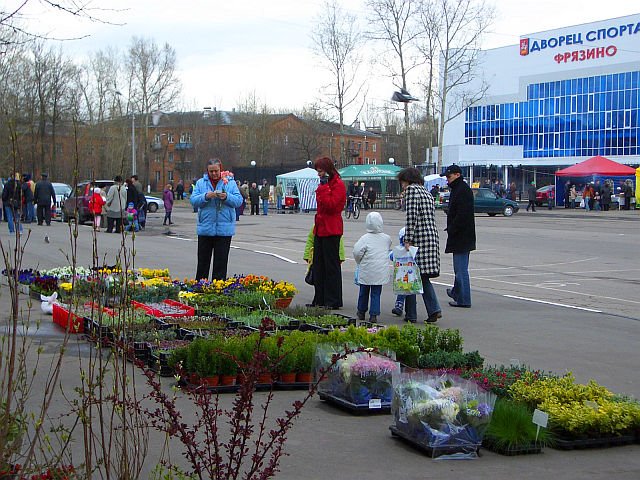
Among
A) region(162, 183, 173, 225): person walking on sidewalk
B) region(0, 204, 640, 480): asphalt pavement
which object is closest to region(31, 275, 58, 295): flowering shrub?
region(0, 204, 640, 480): asphalt pavement

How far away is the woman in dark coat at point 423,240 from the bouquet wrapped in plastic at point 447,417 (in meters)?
5.49

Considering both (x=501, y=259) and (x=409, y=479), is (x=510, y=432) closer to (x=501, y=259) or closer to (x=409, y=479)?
(x=409, y=479)

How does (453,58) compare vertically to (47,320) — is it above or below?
above

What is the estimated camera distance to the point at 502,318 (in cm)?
1227

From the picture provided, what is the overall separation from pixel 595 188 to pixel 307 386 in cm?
5542

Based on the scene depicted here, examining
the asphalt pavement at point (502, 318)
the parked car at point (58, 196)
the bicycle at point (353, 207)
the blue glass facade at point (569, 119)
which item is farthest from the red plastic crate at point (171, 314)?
the blue glass facade at point (569, 119)

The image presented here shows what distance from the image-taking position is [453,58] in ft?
251

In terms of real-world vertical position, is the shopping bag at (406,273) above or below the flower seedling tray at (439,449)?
above

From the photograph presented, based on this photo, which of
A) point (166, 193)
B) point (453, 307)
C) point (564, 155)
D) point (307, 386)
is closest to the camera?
point (307, 386)

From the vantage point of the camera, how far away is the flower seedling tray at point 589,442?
6.18 m

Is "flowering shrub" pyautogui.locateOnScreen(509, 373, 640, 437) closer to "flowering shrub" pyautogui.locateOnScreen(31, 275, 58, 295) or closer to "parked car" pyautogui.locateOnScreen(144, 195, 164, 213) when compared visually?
"flowering shrub" pyautogui.locateOnScreen(31, 275, 58, 295)

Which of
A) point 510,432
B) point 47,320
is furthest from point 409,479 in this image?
point 47,320

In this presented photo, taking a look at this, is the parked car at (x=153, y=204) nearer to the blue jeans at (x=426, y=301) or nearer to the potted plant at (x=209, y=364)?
the blue jeans at (x=426, y=301)

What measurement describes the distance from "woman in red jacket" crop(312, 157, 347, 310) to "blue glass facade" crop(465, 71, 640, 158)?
6801cm
